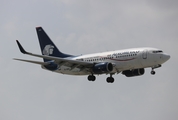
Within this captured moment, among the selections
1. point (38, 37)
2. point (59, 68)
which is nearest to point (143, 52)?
point (59, 68)

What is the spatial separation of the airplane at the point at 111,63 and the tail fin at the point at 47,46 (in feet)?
13.5

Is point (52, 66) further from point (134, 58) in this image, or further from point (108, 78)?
point (134, 58)

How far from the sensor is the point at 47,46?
336 ft

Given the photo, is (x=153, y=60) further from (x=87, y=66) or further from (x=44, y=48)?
(x=44, y=48)

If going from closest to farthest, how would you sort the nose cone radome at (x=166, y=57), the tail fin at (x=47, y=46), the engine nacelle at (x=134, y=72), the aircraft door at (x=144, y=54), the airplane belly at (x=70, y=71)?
the aircraft door at (x=144, y=54) < the nose cone radome at (x=166, y=57) < the airplane belly at (x=70, y=71) < the engine nacelle at (x=134, y=72) < the tail fin at (x=47, y=46)

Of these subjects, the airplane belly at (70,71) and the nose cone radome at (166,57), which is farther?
the airplane belly at (70,71)

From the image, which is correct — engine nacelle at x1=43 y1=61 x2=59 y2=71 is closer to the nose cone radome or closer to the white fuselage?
the white fuselage

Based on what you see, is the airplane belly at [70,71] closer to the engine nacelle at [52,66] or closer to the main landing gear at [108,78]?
the engine nacelle at [52,66]

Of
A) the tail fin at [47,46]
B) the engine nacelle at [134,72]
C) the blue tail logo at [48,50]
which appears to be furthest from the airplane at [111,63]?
the blue tail logo at [48,50]

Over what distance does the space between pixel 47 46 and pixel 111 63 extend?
651 inches

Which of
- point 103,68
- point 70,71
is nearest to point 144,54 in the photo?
point 103,68

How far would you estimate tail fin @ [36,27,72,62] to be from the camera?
101m

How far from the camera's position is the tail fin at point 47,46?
100875mm

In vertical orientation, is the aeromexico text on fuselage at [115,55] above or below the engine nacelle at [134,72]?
above
